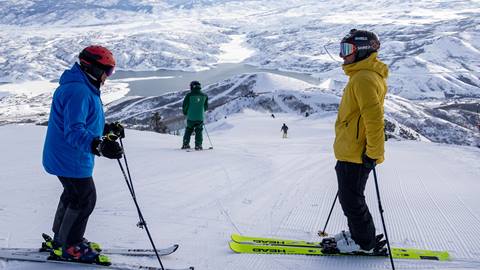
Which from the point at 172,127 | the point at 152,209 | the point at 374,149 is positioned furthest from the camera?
the point at 172,127

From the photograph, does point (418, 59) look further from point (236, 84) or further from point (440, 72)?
point (236, 84)

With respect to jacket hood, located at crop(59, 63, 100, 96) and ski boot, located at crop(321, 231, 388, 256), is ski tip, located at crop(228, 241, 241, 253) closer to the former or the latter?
ski boot, located at crop(321, 231, 388, 256)

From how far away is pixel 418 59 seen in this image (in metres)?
186

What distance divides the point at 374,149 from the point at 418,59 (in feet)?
659

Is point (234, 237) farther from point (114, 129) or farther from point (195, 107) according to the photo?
point (195, 107)

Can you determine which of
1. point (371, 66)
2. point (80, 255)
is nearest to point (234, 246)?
point (80, 255)

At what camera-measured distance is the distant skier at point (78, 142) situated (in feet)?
11.0

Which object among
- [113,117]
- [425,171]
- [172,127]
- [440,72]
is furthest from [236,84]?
[425,171]

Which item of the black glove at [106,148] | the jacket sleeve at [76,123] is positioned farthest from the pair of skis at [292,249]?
the jacket sleeve at [76,123]

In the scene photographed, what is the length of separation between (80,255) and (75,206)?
51 cm

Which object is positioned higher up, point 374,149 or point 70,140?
point 70,140

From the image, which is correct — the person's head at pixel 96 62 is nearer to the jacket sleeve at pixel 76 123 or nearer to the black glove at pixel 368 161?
the jacket sleeve at pixel 76 123

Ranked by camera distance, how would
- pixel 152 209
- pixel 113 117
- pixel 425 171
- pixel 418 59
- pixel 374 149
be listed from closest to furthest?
pixel 374 149 → pixel 152 209 → pixel 425 171 → pixel 113 117 → pixel 418 59

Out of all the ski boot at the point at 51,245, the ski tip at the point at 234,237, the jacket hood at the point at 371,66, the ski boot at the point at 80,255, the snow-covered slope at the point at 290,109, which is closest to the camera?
the jacket hood at the point at 371,66
